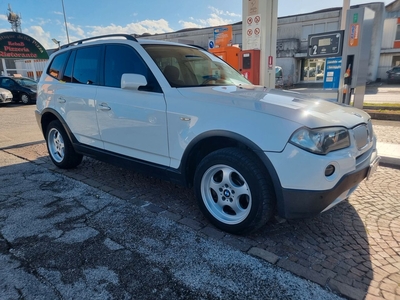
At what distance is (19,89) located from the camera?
15.9m

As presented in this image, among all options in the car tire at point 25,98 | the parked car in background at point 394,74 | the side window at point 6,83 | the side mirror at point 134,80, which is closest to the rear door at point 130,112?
the side mirror at point 134,80

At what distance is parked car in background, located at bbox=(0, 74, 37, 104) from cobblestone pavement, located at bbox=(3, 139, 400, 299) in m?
14.5

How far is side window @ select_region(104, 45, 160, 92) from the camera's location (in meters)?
3.23

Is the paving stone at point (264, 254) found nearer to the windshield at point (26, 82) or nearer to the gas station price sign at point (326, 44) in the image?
the gas station price sign at point (326, 44)

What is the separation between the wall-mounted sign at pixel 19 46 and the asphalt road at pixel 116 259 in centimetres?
2263

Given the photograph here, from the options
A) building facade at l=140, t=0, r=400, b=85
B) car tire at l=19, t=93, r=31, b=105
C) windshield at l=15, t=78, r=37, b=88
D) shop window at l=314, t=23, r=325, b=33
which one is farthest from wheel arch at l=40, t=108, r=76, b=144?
shop window at l=314, t=23, r=325, b=33

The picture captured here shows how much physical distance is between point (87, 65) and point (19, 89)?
576 inches

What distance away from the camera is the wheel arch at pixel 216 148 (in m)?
2.40

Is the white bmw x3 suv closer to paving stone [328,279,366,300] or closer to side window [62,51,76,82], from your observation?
side window [62,51,76,82]

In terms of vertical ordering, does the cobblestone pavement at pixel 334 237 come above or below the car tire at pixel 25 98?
below

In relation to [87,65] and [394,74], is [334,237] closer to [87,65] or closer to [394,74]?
[87,65]

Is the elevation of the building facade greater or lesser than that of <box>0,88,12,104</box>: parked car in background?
greater

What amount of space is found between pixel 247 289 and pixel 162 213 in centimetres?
142

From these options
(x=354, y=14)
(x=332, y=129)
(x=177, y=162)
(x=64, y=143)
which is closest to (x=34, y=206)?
(x=64, y=143)
